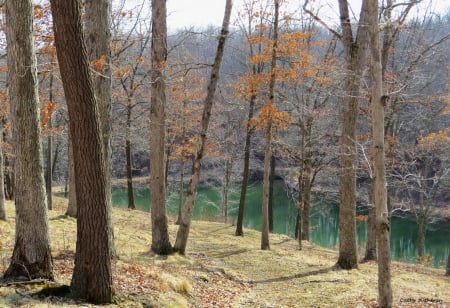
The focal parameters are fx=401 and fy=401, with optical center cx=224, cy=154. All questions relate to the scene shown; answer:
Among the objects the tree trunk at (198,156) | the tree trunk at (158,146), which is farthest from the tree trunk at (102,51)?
the tree trunk at (198,156)

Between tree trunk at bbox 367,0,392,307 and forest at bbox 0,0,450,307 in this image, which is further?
tree trunk at bbox 367,0,392,307

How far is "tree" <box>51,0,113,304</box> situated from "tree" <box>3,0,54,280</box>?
734 millimetres

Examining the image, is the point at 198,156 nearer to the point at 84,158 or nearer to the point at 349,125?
the point at 349,125

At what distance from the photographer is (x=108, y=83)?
7527 millimetres

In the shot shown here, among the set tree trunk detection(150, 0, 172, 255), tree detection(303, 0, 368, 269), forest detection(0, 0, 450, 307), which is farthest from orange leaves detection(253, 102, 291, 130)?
tree trunk detection(150, 0, 172, 255)

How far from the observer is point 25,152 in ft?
17.3

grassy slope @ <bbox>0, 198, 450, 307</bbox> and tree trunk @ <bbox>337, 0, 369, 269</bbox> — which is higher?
tree trunk @ <bbox>337, 0, 369, 269</bbox>

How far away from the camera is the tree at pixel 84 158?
447 cm

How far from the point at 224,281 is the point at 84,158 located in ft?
17.7

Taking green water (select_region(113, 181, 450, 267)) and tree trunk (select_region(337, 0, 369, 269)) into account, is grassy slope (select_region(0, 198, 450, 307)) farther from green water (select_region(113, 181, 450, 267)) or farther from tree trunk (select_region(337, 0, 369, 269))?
green water (select_region(113, 181, 450, 267))

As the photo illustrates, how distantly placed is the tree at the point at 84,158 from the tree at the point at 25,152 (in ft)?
2.41

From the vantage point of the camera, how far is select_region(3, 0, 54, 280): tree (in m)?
5.21

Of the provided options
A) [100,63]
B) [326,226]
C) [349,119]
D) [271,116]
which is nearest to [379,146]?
[349,119]

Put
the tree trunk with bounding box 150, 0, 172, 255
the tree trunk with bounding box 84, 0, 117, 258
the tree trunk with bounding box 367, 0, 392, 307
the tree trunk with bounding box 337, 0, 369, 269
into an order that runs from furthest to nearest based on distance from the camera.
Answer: the tree trunk with bounding box 337, 0, 369, 269, the tree trunk with bounding box 150, 0, 172, 255, the tree trunk with bounding box 84, 0, 117, 258, the tree trunk with bounding box 367, 0, 392, 307
